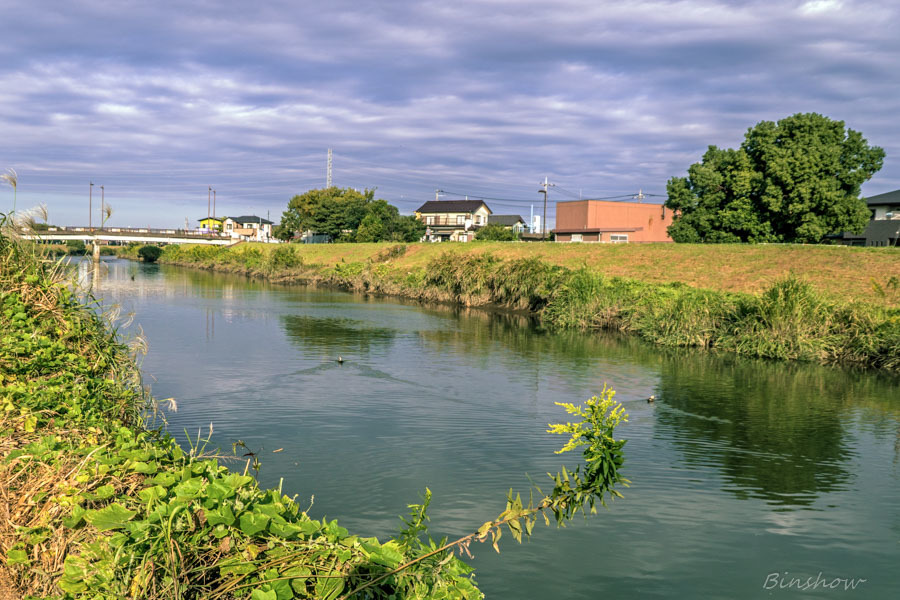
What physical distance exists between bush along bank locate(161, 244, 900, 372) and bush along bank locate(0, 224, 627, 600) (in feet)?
72.3

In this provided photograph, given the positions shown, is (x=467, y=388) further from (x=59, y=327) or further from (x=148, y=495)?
(x=148, y=495)

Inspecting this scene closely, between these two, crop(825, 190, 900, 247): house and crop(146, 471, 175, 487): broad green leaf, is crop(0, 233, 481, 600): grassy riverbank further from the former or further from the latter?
crop(825, 190, 900, 247): house

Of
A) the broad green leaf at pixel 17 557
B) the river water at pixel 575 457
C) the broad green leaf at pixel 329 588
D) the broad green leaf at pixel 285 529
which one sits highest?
the broad green leaf at pixel 285 529

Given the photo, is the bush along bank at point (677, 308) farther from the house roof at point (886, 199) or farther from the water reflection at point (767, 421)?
the house roof at point (886, 199)

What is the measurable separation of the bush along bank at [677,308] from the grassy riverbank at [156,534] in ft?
74.5

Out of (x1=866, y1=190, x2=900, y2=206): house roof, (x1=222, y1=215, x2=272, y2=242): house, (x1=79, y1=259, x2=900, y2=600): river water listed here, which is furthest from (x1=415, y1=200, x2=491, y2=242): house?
(x1=79, y1=259, x2=900, y2=600): river water

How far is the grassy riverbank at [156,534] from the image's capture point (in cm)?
425

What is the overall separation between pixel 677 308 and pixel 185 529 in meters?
26.8

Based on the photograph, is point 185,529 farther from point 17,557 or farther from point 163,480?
point 17,557

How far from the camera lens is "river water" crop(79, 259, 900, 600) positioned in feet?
28.7

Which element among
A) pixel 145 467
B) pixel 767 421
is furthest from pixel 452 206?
pixel 145 467

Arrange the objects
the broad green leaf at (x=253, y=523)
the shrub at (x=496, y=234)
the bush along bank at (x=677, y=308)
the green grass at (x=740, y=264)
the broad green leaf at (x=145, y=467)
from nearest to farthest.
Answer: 1. the broad green leaf at (x=253, y=523)
2. the broad green leaf at (x=145, y=467)
3. the bush along bank at (x=677, y=308)
4. the green grass at (x=740, y=264)
5. the shrub at (x=496, y=234)

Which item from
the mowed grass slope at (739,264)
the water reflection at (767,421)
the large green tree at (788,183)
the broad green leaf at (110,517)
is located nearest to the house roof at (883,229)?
the large green tree at (788,183)

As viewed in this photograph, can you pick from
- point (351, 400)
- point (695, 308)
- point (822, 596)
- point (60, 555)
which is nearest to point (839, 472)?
point (822, 596)
